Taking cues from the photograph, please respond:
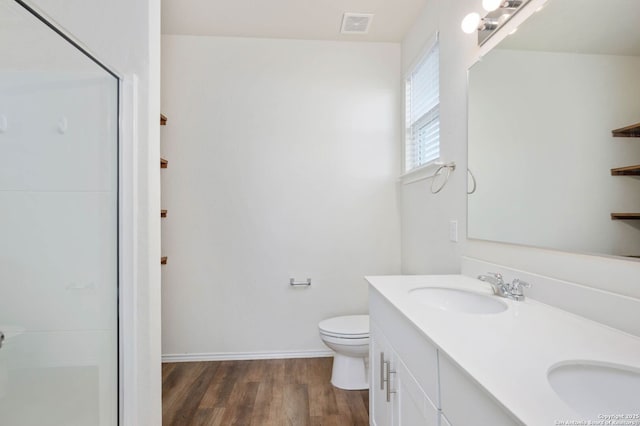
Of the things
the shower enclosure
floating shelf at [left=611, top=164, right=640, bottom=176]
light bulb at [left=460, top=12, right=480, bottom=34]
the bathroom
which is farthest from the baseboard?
light bulb at [left=460, top=12, right=480, bottom=34]

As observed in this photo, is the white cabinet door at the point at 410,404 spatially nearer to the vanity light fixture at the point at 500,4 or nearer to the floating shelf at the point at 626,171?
the floating shelf at the point at 626,171

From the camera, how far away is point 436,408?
2.65ft

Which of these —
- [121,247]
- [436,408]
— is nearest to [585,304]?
[436,408]

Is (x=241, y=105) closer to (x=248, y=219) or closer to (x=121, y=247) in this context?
(x=248, y=219)

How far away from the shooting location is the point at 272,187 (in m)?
2.53

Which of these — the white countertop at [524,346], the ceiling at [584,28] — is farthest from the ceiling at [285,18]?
the white countertop at [524,346]

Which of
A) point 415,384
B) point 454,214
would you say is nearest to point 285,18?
point 454,214

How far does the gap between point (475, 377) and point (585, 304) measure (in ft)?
1.92

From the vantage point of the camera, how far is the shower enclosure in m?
1.22

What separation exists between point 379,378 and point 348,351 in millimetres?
592

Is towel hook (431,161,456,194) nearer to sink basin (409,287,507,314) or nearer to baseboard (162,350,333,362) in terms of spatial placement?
sink basin (409,287,507,314)

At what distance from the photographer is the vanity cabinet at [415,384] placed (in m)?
0.64

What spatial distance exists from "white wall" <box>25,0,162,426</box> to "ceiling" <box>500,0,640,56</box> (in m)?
1.53

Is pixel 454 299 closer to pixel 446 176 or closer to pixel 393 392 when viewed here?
pixel 393 392
